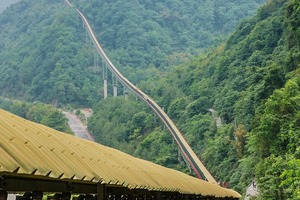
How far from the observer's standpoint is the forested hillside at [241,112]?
33562mm

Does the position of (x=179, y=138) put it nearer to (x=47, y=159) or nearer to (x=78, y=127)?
(x=78, y=127)

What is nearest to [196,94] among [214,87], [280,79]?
[214,87]

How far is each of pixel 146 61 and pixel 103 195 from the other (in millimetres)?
135290

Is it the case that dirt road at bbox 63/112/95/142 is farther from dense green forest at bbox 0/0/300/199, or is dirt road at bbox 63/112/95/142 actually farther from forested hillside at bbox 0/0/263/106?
forested hillside at bbox 0/0/263/106

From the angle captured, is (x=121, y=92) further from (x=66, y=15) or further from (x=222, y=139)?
(x=222, y=139)

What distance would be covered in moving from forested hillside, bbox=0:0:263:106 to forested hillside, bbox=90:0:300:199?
24.2m

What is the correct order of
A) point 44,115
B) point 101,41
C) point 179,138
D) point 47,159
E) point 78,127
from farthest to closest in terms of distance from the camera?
point 101,41
point 78,127
point 44,115
point 179,138
point 47,159

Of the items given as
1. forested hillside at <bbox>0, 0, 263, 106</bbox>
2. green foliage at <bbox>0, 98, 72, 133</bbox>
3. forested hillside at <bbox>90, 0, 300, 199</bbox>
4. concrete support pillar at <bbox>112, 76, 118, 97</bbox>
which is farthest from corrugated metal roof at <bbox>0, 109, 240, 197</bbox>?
forested hillside at <bbox>0, 0, 263, 106</bbox>

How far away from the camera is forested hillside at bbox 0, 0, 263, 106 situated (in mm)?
137750

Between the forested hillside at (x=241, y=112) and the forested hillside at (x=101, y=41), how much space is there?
952 inches

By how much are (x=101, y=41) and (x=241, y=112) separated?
3977 inches

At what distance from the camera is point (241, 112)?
5622 centimetres

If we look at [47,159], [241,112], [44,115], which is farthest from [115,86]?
[47,159]

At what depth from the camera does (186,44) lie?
161125mm
